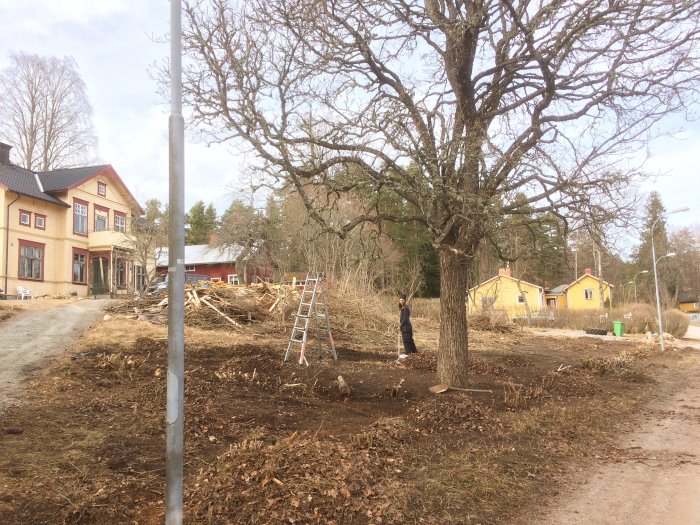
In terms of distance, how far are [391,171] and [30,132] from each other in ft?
121

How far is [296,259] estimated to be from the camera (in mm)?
36500

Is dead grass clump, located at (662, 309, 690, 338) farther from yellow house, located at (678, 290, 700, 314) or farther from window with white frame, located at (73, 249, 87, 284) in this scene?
yellow house, located at (678, 290, 700, 314)

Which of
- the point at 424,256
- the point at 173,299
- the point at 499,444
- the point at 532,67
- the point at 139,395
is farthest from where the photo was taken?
the point at 424,256

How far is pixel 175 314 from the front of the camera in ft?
11.5

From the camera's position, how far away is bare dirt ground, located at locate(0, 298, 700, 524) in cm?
426

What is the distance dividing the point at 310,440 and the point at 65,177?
32.3 meters

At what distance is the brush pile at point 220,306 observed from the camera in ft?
53.7

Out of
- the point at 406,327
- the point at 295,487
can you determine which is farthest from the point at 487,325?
the point at 295,487

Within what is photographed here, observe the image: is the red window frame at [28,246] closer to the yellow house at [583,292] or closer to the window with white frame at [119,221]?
the window with white frame at [119,221]

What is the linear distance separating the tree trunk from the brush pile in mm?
8443

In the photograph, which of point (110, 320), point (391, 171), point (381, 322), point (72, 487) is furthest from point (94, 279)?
point (72, 487)

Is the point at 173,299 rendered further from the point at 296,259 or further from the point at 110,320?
the point at 296,259

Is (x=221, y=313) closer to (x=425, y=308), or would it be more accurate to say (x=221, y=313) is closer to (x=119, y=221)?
(x=425, y=308)

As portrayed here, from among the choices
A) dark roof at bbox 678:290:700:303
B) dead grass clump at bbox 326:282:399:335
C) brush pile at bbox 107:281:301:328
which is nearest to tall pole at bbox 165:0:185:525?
brush pile at bbox 107:281:301:328
